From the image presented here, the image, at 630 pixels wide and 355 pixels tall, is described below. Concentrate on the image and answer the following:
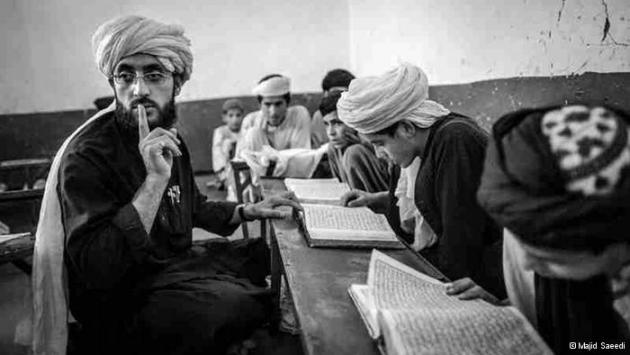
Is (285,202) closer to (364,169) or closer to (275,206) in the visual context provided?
(275,206)

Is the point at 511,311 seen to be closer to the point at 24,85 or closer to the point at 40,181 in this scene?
the point at 40,181

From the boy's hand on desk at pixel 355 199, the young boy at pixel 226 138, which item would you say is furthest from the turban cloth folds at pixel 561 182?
the young boy at pixel 226 138

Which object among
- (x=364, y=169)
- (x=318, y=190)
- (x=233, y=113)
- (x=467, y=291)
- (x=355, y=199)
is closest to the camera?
(x=467, y=291)

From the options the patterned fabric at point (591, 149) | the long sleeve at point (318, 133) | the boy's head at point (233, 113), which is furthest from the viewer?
the boy's head at point (233, 113)

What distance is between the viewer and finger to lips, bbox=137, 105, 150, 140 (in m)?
1.92

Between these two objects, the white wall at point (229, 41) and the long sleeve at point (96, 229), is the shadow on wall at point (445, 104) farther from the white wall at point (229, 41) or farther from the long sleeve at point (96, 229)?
the long sleeve at point (96, 229)

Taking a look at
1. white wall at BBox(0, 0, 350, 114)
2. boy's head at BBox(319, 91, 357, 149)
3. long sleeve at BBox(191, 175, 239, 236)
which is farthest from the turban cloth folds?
white wall at BBox(0, 0, 350, 114)

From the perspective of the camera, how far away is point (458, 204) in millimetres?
1731

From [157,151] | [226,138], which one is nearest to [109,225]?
[157,151]

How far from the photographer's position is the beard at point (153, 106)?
1.96 meters

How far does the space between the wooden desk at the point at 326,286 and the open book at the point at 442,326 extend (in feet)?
0.16

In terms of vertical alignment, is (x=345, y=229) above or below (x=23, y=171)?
above

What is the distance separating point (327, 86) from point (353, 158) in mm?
1895

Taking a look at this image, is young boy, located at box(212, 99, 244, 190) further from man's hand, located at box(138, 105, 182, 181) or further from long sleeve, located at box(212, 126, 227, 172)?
man's hand, located at box(138, 105, 182, 181)
